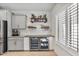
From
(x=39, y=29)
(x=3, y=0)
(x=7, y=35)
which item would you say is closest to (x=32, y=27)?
(x=39, y=29)

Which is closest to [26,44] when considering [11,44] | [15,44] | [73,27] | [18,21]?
[15,44]

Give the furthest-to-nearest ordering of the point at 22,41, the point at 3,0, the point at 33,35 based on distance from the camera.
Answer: the point at 33,35, the point at 22,41, the point at 3,0

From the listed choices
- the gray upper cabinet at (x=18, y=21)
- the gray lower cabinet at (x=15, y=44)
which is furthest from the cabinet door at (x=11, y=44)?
the gray upper cabinet at (x=18, y=21)

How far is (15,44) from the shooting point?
6113mm

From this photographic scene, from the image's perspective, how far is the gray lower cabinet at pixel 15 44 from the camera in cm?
607

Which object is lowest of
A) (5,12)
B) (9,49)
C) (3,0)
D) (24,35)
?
(9,49)

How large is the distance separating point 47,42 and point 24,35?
1192 millimetres

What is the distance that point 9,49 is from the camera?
5.96 m

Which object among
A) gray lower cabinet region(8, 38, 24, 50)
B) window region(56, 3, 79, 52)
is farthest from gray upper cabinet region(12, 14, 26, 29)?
window region(56, 3, 79, 52)

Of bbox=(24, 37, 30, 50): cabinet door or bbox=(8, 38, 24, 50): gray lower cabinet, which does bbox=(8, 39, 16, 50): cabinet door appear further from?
bbox=(24, 37, 30, 50): cabinet door

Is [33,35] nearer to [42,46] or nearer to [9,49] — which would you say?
[42,46]

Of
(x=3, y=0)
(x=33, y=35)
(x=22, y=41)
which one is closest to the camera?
(x=3, y=0)

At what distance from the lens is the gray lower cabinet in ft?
19.9

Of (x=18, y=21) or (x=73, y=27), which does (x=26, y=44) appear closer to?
(x=18, y=21)
